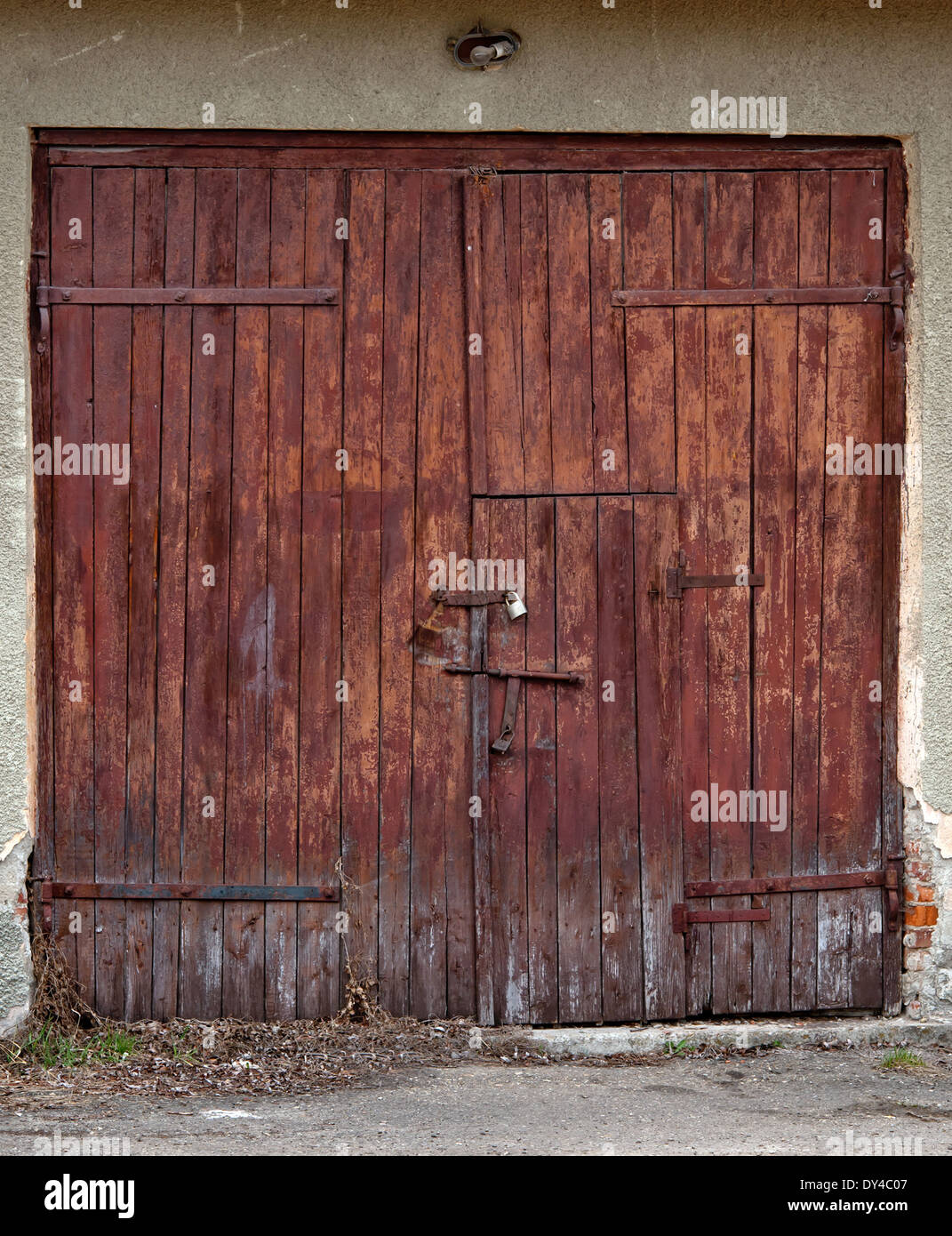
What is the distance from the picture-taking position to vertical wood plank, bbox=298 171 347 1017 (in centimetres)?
434

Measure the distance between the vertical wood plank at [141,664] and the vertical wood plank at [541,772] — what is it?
4.29 ft

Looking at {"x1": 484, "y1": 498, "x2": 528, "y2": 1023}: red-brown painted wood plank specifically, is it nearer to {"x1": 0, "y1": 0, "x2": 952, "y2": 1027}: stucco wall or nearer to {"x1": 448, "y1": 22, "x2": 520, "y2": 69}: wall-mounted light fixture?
{"x1": 0, "y1": 0, "x2": 952, "y2": 1027}: stucco wall

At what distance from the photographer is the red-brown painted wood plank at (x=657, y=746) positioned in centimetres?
439

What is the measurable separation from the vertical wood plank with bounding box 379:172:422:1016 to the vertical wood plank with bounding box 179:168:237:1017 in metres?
0.55

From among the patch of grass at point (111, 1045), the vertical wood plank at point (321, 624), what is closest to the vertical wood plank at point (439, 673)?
the vertical wood plank at point (321, 624)

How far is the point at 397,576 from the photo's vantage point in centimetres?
438

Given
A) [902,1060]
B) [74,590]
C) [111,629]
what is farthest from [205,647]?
[902,1060]

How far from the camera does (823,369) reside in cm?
442

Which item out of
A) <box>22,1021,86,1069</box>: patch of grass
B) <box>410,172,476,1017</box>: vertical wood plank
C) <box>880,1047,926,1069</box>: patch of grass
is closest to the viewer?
<box>22,1021,86,1069</box>: patch of grass

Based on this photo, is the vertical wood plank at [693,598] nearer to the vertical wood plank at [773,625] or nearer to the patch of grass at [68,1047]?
the vertical wood plank at [773,625]

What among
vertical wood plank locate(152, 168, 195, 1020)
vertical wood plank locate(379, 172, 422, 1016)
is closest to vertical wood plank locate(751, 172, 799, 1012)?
vertical wood plank locate(379, 172, 422, 1016)

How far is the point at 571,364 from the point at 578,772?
56.3 inches

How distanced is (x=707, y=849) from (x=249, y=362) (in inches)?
92.0

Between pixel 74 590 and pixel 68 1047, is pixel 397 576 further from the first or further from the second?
pixel 68 1047
